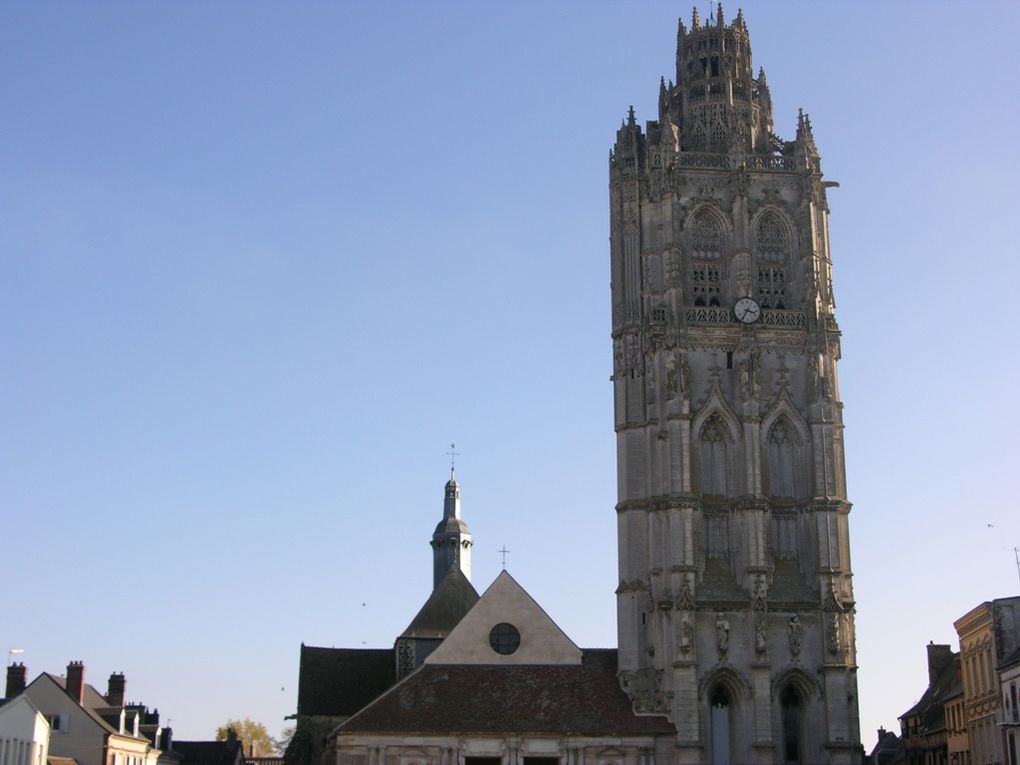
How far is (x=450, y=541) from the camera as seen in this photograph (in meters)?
83.5

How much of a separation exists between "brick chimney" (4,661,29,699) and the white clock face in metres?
33.0

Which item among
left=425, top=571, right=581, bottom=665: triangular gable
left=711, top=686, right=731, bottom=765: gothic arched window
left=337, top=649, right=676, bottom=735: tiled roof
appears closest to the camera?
left=337, top=649, right=676, bottom=735: tiled roof

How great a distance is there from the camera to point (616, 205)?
6275 cm

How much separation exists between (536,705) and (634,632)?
16.4ft

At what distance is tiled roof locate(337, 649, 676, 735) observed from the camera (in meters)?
54.6

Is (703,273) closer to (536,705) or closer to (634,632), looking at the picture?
(634,632)

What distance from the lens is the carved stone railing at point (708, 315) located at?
5947 centimetres

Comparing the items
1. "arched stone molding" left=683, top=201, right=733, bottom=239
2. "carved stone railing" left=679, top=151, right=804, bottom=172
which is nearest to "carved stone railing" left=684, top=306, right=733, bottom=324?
"arched stone molding" left=683, top=201, right=733, bottom=239

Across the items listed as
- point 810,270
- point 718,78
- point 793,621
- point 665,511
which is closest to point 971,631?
point 793,621

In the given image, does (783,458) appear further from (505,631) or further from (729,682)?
(505,631)

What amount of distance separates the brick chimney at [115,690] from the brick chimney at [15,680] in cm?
485

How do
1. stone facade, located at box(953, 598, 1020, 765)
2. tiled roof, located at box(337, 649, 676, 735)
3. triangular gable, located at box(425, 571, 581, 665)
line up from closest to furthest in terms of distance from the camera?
stone facade, located at box(953, 598, 1020, 765) < tiled roof, located at box(337, 649, 676, 735) < triangular gable, located at box(425, 571, 581, 665)

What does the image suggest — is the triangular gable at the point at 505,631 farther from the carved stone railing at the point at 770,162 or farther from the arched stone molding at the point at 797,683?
the carved stone railing at the point at 770,162

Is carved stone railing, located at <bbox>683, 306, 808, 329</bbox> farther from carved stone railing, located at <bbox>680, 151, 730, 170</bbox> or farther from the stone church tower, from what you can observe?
carved stone railing, located at <bbox>680, 151, 730, 170</bbox>
